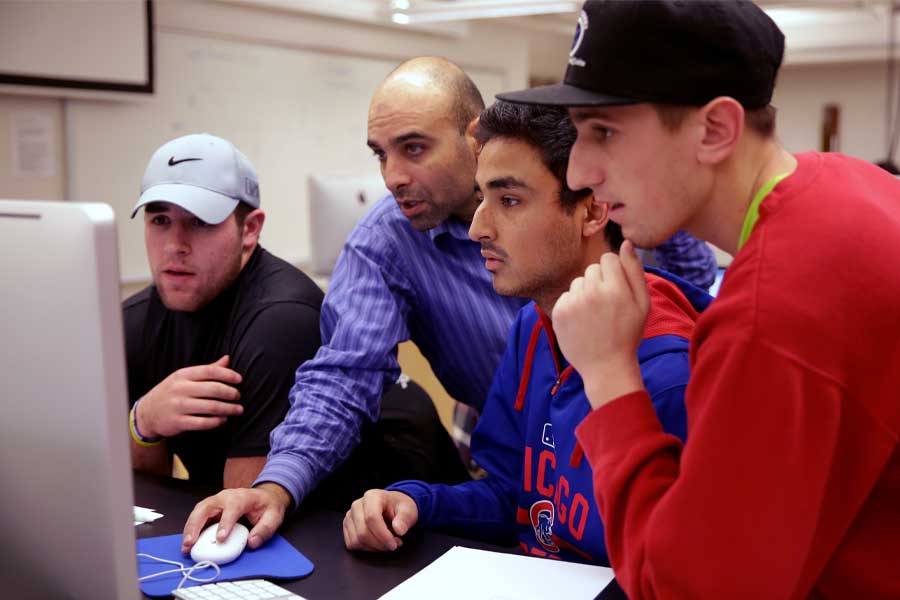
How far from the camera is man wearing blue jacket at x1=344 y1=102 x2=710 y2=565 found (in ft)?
4.11

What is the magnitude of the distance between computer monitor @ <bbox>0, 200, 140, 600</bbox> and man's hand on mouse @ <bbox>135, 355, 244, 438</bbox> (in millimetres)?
595

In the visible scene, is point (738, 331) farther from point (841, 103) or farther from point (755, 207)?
point (841, 103)

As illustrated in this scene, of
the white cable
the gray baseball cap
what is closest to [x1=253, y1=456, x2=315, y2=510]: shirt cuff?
the white cable

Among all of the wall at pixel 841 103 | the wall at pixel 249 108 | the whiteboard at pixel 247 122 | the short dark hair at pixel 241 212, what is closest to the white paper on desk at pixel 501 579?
the short dark hair at pixel 241 212

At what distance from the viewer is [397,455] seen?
1.90m

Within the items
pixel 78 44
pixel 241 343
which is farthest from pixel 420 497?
pixel 78 44

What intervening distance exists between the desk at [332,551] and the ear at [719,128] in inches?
20.8

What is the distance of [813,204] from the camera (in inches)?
32.5

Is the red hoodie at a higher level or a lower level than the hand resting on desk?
higher

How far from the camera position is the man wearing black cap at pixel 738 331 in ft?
2.57

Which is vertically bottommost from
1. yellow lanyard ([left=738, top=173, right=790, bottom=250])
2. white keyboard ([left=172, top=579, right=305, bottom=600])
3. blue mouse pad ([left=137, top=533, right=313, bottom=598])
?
blue mouse pad ([left=137, top=533, right=313, bottom=598])

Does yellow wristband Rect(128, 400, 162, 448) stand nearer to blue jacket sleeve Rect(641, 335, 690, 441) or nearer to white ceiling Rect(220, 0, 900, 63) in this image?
blue jacket sleeve Rect(641, 335, 690, 441)

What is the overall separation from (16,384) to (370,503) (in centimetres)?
53

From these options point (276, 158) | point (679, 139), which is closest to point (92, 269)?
point (679, 139)
